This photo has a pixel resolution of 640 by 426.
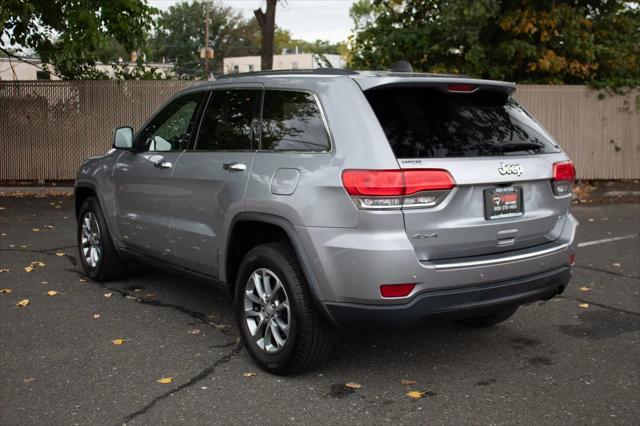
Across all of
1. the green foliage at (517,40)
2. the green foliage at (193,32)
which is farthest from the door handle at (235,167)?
the green foliage at (193,32)

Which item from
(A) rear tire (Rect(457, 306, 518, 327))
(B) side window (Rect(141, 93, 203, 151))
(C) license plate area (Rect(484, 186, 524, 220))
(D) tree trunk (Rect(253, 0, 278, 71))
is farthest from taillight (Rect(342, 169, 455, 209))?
(D) tree trunk (Rect(253, 0, 278, 71))

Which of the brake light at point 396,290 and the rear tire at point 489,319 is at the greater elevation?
the brake light at point 396,290

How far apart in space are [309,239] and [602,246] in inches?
234

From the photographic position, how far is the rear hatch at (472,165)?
3924 millimetres

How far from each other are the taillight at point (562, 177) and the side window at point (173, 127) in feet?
8.49

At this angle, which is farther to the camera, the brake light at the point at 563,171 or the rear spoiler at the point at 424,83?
the brake light at the point at 563,171

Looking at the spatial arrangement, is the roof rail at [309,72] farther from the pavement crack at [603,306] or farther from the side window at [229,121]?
the pavement crack at [603,306]

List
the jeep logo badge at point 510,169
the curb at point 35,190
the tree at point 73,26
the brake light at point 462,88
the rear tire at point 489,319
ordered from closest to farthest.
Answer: the jeep logo badge at point 510,169, the brake light at point 462,88, the rear tire at point 489,319, the tree at point 73,26, the curb at point 35,190

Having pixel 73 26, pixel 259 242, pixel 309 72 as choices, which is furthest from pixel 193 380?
pixel 73 26

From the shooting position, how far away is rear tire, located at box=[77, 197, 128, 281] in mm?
6539

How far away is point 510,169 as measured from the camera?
4219 mm

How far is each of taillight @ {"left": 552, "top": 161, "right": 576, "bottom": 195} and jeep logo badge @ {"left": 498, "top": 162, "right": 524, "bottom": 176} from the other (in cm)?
36

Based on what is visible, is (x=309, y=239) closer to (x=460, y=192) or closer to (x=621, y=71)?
(x=460, y=192)

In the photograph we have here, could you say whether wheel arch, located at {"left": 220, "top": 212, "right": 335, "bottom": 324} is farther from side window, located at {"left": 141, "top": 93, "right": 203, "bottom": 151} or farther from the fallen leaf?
side window, located at {"left": 141, "top": 93, "right": 203, "bottom": 151}
